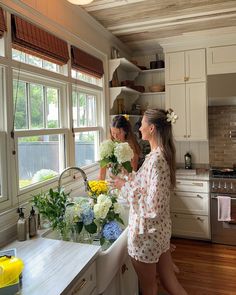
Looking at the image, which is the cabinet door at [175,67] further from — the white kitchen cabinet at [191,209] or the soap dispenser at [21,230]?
the soap dispenser at [21,230]

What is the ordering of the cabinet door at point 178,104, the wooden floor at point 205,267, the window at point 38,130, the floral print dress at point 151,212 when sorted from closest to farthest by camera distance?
the floral print dress at point 151,212 < the window at point 38,130 < the wooden floor at point 205,267 < the cabinet door at point 178,104

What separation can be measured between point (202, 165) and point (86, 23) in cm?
252

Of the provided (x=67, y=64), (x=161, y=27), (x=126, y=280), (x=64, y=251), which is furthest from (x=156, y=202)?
(x=161, y=27)

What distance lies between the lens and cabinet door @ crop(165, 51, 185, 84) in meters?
3.64

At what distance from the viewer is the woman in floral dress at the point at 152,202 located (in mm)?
1560

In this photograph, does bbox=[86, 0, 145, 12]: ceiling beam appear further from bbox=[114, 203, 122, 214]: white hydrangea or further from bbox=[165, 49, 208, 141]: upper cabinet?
bbox=[114, 203, 122, 214]: white hydrangea

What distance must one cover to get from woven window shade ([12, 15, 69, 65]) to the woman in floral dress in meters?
0.95

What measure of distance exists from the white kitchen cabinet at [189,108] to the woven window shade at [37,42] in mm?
1851

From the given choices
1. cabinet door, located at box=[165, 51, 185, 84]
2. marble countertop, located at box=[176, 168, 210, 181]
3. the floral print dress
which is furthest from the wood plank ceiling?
marble countertop, located at box=[176, 168, 210, 181]

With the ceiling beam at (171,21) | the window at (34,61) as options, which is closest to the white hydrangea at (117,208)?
the window at (34,61)

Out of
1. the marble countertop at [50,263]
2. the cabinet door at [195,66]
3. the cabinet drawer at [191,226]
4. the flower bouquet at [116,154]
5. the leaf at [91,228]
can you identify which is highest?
the cabinet door at [195,66]

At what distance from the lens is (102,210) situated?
1562mm

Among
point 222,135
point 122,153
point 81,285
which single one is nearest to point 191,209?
point 222,135

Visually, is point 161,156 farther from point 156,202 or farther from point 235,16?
point 235,16
